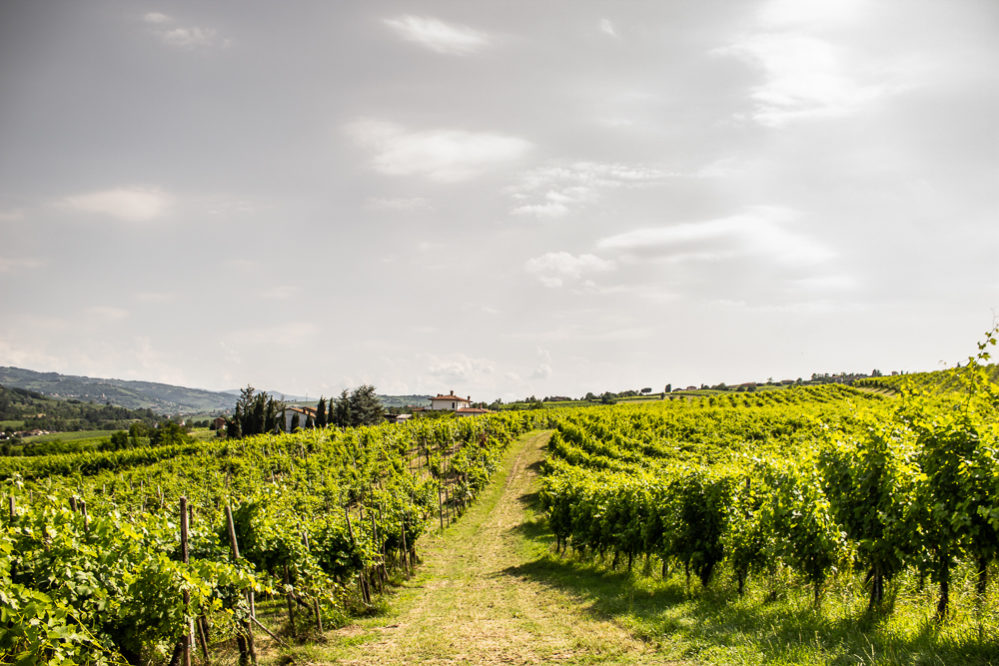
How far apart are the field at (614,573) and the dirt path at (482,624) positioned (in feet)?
0.21

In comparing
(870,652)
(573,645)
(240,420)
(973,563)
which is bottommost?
(240,420)

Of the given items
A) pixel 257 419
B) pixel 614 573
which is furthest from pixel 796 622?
pixel 257 419

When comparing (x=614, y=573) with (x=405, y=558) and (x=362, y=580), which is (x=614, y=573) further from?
(x=362, y=580)

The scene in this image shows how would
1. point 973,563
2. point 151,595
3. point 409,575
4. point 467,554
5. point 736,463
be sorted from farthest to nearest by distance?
1. point 467,554
2. point 409,575
3. point 736,463
4. point 973,563
5. point 151,595

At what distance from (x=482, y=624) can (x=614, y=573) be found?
5271 millimetres

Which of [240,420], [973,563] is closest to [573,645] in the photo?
[973,563]

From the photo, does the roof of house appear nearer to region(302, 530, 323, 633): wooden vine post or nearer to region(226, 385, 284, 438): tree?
region(226, 385, 284, 438): tree

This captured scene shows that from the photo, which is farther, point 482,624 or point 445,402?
point 445,402

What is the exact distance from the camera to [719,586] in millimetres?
10453

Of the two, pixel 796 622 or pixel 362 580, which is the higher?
pixel 796 622

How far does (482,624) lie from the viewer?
9969 millimetres

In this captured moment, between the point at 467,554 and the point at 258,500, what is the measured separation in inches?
421

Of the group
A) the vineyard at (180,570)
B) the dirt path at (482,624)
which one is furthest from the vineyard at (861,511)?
the vineyard at (180,570)

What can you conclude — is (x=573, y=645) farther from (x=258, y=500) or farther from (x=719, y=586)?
(x=258, y=500)
